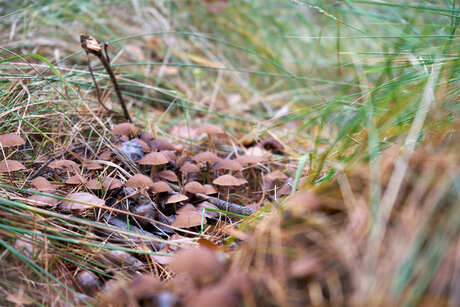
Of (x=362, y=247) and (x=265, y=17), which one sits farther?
(x=265, y=17)

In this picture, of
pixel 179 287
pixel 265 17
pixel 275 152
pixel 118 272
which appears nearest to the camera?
pixel 179 287

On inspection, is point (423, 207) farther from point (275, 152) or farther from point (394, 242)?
point (275, 152)

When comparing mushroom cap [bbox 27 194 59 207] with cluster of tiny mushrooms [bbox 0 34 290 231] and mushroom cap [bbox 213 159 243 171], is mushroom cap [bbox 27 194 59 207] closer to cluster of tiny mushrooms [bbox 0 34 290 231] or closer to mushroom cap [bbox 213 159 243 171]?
cluster of tiny mushrooms [bbox 0 34 290 231]

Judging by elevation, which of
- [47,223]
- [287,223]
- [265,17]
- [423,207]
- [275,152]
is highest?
[265,17]

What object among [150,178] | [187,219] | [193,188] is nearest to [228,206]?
[193,188]

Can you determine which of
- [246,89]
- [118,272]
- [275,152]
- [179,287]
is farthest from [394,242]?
[246,89]

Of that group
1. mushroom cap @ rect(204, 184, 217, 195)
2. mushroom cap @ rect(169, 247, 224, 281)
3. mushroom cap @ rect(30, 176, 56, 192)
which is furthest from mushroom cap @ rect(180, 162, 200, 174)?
mushroom cap @ rect(169, 247, 224, 281)

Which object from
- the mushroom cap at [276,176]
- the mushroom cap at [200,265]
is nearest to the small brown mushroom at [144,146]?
the mushroom cap at [276,176]
